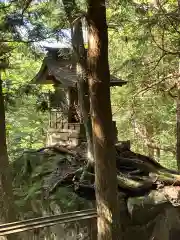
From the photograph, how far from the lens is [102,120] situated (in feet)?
13.5

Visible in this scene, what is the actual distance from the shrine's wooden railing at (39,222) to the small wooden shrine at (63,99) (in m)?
3.82

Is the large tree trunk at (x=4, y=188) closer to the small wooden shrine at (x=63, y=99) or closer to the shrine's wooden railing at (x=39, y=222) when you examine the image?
the shrine's wooden railing at (x=39, y=222)

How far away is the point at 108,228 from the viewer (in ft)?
13.8

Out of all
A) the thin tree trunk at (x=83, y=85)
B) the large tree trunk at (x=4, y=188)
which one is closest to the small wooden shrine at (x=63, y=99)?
the thin tree trunk at (x=83, y=85)

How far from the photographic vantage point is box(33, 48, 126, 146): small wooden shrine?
26.2 feet

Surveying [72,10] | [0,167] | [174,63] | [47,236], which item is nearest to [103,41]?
[72,10]

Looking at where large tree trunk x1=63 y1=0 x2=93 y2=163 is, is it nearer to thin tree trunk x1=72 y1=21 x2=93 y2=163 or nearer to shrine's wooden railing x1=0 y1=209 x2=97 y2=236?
thin tree trunk x1=72 y1=21 x2=93 y2=163

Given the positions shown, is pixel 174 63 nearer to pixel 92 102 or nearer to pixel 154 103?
pixel 154 103

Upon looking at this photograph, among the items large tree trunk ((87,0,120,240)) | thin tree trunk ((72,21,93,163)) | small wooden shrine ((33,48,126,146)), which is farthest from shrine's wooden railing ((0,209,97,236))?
small wooden shrine ((33,48,126,146))

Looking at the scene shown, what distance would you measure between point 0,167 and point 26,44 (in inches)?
68.3

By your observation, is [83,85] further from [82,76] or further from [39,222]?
[39,222]

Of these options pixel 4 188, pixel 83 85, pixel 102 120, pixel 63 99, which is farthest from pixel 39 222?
pixel 63 99

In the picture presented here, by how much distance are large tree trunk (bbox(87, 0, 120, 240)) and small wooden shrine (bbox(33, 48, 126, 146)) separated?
11.7 ft

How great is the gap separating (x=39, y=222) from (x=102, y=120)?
54.9 inches
